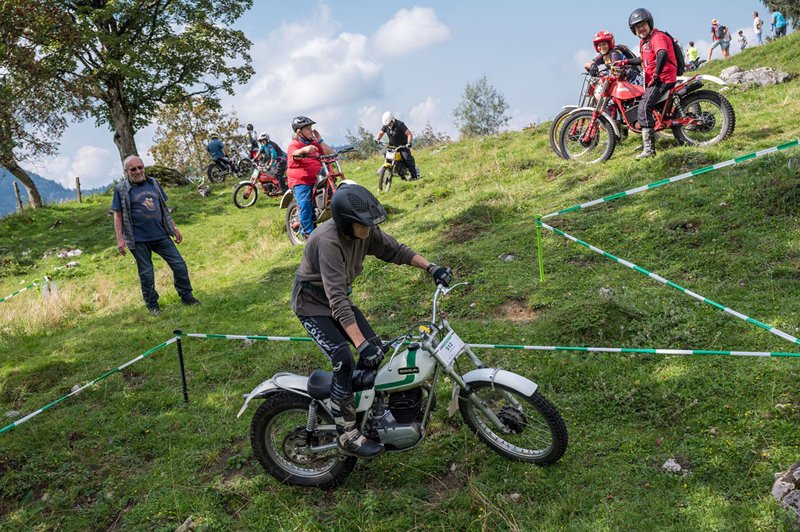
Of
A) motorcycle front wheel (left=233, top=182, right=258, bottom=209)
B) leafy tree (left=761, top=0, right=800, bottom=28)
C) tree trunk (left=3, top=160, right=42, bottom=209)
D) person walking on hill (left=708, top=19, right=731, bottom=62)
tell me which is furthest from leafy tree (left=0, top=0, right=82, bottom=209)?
leafy tree (left=761, top=0, right=800, bottom=28)

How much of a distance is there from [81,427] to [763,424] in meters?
5.76

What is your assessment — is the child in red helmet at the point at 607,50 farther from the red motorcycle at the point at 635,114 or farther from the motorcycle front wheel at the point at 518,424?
the motorcycle front wheel at the point at 518,424

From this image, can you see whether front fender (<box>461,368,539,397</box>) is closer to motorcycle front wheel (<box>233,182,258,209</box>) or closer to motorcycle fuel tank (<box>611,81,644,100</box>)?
motorcycle fuel tank (<box>611,81,644,100</box>)

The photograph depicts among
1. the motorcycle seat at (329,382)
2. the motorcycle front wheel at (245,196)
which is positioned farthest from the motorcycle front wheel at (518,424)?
the motorcycle front wheel at (245,196)

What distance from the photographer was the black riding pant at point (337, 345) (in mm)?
3840

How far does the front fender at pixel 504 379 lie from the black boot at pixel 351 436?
2.58 ft

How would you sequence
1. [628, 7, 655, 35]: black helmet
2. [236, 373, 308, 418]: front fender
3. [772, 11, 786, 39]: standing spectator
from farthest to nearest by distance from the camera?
1. [772, 11, 786, 39]: standing spectator
2. [628, 7, 655, 35]: black helmet
3. [236, 373, 308, 418]: front fender

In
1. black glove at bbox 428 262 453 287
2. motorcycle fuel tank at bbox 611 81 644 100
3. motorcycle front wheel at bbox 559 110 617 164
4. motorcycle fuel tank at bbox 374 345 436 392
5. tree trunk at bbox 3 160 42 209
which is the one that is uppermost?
tree trunk at bbox 3 160 42 209

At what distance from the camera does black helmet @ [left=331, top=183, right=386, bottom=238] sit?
362cm

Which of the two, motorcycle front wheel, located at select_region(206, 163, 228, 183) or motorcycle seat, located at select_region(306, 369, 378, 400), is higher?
motorcycle front wheel, located at select_region(206, 163, 228, 183)

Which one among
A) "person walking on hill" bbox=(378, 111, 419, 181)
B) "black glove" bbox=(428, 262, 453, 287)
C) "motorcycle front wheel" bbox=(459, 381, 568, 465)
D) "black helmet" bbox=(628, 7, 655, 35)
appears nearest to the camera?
"motorcycle front wheel" bbox=(459, 381, 568, 465)

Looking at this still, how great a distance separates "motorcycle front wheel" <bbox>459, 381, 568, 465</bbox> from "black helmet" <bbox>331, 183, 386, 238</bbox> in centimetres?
132

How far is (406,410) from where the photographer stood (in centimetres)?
392

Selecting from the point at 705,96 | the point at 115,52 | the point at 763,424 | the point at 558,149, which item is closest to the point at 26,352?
the point at 763,424
